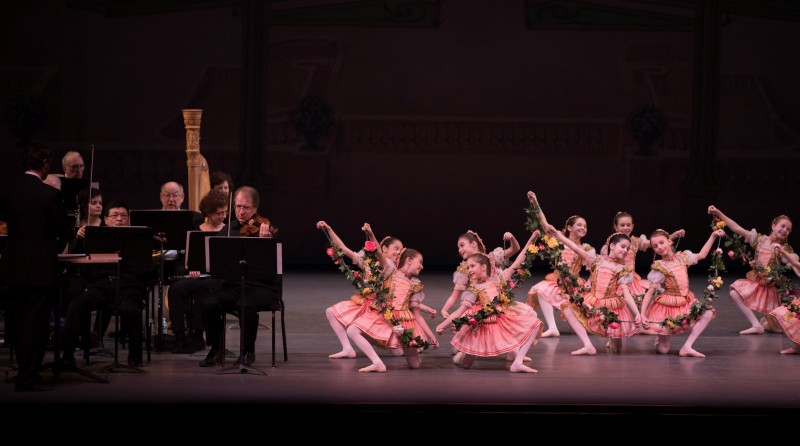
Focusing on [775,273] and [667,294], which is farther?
[775,273]

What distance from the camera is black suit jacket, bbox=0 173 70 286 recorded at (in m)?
5.67

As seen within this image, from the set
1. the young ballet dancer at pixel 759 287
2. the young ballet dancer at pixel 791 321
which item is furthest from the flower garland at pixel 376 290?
the young ballet dancer at pixel 759 287

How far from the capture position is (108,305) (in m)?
6.77

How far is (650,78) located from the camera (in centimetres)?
1359

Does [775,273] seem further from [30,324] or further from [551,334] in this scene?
[30,324]

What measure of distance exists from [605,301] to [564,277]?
1.07ft

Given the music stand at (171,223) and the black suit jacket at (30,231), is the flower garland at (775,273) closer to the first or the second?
the music stand at (171,223)

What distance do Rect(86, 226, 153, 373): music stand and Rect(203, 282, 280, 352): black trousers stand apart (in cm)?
45

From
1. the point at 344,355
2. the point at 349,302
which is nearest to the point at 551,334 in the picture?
the point at 344,355

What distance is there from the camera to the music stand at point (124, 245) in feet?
21.1

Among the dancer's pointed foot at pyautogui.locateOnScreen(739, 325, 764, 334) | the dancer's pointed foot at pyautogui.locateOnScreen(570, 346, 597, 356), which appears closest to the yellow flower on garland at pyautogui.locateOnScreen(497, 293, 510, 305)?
the dancer's pointed foot at pyautogui.locateOnScreen(570, 346, 597, 356)

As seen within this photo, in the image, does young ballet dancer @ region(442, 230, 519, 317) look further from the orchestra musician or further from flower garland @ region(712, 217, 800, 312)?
the orchestra musician

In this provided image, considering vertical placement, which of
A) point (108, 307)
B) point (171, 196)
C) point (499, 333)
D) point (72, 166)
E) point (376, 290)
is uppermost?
point (72, 166)

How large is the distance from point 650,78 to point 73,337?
9.01 m
